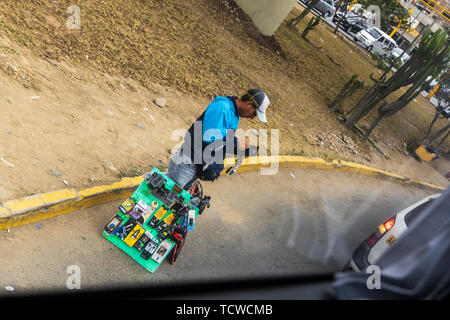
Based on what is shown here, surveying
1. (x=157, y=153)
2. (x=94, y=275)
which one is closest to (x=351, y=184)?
(x=157, y=153)

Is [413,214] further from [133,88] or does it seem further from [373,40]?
[373,40]

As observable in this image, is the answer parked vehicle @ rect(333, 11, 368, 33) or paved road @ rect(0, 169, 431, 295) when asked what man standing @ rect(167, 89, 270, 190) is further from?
parked vehicle @ rect(333, 11, 368, 33)

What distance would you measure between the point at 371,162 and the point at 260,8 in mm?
5851

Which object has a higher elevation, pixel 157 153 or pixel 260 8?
pixel 260 8

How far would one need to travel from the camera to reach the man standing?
3.28 m

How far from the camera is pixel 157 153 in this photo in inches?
212

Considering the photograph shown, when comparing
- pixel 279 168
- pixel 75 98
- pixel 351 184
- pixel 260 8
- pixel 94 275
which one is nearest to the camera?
pixel 94 275

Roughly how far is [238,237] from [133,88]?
3.21m

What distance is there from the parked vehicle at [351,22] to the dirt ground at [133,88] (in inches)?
523

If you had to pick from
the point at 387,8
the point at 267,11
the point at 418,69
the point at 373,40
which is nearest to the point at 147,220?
the point at 418,69

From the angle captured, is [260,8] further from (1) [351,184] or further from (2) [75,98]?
(2) [75,98]

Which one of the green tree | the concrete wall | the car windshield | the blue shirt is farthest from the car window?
the car windshield

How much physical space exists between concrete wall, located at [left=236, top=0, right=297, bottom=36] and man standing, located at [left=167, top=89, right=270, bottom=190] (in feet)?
29.1

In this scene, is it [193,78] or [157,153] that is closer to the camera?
[157,153]
